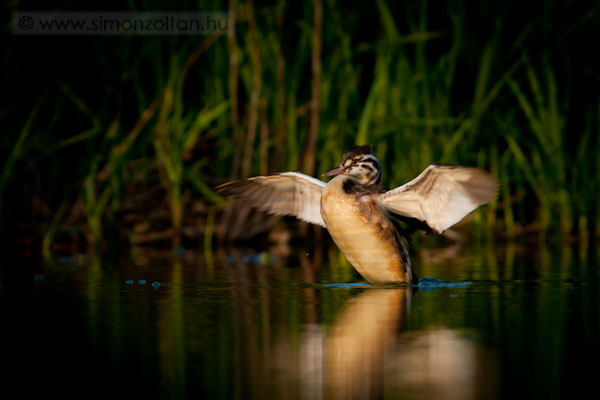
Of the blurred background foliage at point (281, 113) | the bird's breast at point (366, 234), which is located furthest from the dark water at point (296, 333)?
the blurred background foliage at point (281, 113)

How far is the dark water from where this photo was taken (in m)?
3.57

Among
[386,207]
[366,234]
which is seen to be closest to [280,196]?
[386,207]

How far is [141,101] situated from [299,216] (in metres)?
3.46

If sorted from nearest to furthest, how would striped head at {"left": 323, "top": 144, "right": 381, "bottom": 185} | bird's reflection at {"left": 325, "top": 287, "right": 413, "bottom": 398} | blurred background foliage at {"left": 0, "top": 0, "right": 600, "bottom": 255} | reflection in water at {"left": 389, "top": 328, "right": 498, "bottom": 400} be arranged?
reflection in water at {"left": 389, "top": 328, "right": 498, "bottom": 400}
bird's reflection at {"left": 325, "top": 287, "right": 413, "bottom": 398}
striped head at {"left": 323, "top": 144, "right": 381, "bottom": 185}
blurred background foliage at {"left": 0, "top": 0, "right": 600, "bottom": 255}

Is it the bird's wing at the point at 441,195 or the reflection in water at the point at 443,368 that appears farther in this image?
the bird's wing at the point at 441,195

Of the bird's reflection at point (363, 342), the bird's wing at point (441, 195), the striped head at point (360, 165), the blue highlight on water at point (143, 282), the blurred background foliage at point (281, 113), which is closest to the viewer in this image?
the bird's reflection at point (363, 342)

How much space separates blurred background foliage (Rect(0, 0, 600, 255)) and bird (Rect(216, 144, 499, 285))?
125 inches

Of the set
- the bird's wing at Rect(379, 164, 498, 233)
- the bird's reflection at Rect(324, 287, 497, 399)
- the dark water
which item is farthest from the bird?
the bird's reflection at Rect(324, 287, 497, 399)

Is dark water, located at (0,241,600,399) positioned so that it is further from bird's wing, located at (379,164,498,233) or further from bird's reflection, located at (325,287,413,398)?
bird's wing, located at (379,164,498,233)

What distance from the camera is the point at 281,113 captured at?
35.2ft

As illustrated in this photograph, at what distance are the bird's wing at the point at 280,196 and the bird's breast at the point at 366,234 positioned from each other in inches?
29.3

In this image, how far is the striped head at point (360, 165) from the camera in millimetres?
7266

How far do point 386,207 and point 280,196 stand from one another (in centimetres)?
108

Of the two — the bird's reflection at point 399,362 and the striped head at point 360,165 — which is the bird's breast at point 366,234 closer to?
the striped head at point 360,165
